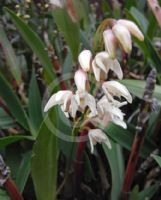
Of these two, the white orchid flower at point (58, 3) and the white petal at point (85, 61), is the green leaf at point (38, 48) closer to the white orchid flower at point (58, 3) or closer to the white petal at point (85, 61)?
the white orchid flower at point (58, 3)

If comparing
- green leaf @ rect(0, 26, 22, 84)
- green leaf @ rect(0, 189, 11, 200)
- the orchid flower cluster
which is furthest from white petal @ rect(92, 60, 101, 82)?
green leaf @ rect(0, 26, 22, 84)

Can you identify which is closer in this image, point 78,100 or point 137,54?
point 78,100

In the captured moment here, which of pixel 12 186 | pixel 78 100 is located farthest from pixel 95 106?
pixel 12 186

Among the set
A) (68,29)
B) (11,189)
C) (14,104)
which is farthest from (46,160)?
(68,29)

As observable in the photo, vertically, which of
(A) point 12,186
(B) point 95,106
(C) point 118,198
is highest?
(B) point 95,106

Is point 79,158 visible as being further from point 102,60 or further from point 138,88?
point 102,60

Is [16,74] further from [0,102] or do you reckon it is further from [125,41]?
[125,41]

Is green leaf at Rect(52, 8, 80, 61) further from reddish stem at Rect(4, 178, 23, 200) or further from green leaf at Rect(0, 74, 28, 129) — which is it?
reddish stem at Rect(4, 178, 23, 200)

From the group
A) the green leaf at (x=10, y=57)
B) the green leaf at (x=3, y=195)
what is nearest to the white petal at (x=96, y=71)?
the green leaf at (x=3, y=195)
